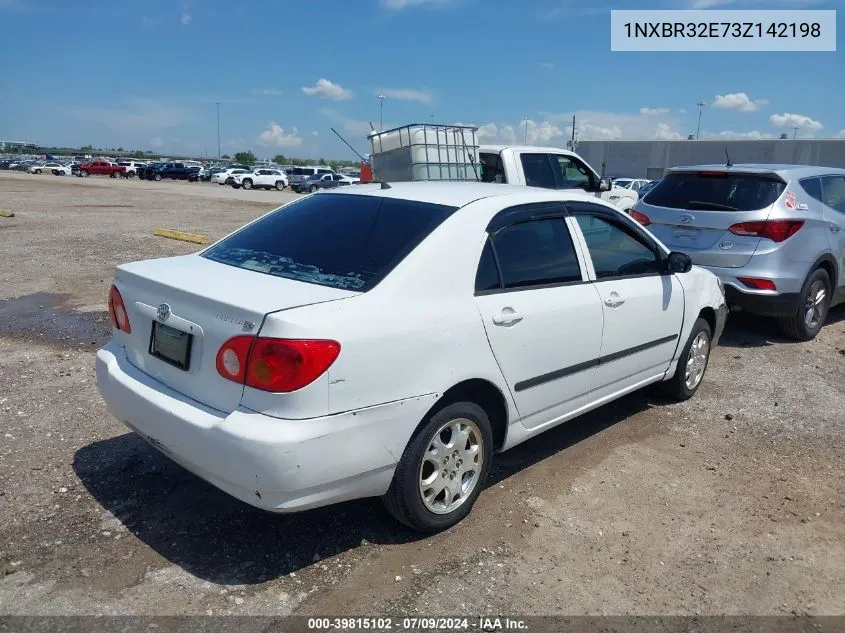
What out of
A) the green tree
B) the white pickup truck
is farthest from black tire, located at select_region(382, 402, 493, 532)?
the green tree

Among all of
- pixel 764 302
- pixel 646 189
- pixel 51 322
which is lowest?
pixel 51 322

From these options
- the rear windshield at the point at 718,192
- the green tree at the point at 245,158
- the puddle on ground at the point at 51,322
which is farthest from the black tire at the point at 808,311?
the green tree at the point at 245,158

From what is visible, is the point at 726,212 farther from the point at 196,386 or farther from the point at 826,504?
the point at 196,386

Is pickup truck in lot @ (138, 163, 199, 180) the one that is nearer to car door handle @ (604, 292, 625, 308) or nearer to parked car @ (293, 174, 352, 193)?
parked car @ (293, 174, 352, 193)

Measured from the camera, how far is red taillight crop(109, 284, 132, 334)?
11.9ft

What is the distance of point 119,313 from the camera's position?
12.1 ft

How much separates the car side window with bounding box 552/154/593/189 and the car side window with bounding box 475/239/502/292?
710 centimetres

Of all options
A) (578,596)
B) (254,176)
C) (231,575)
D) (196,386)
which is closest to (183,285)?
(196,386)

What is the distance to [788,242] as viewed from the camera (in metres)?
6.81

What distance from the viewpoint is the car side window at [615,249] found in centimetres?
438

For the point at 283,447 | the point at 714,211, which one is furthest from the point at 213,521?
the point at 714,211

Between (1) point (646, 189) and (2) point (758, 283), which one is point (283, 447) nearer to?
(2) point (758, 283)

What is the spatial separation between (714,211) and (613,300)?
337cm

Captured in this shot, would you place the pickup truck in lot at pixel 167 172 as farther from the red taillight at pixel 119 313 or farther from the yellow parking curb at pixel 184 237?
the red taillight at pixel 119 313
